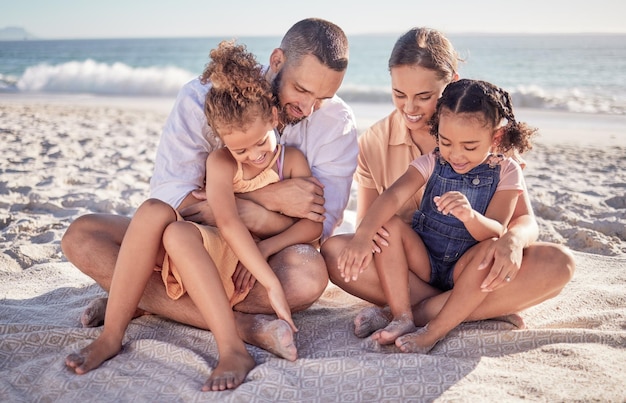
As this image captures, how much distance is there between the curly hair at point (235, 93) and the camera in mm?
2447

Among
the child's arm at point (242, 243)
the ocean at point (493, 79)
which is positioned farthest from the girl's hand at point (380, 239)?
the ocean at point (493, 79)

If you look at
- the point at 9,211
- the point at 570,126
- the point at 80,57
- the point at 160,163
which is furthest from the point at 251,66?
the point at 80,57

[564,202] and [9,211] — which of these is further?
[564,202]

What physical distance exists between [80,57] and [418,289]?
104 ft

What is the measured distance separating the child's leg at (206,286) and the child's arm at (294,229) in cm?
38

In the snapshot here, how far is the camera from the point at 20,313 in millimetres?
2816

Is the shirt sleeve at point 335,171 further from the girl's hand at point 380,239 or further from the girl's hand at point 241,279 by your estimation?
the girl's hand at point 241,279

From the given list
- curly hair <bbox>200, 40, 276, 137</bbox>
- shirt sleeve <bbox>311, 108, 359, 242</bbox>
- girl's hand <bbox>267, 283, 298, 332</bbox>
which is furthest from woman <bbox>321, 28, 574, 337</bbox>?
curly hair <bbox>200, 40, 276, 137</bbox>

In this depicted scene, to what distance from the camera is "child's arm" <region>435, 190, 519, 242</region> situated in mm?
2318

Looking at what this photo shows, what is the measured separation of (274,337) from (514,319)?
3.39ft

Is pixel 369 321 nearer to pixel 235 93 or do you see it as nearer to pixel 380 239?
pixel 380 239

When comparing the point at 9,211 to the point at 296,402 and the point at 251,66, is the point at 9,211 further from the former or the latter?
the point at 296,402

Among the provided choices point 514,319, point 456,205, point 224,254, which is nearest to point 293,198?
point 224,254

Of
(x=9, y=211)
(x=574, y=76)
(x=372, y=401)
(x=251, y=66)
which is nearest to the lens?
(x=372, y=401)
